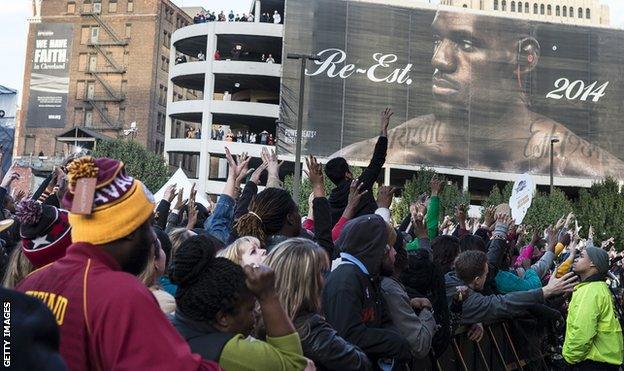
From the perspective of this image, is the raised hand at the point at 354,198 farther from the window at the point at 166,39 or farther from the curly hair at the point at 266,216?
the window at the point at 166,39

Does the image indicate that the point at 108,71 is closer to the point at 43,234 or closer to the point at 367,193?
the point at 367,193

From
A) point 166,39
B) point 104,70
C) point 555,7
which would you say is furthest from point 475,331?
point 555,7

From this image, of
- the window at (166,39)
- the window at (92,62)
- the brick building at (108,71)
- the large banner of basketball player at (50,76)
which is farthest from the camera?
the window at (166,39)

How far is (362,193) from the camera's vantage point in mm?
5246

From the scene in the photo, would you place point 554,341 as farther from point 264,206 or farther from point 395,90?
point 395,90

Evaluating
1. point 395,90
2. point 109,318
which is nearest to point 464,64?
point 395,90

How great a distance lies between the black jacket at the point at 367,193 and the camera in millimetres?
5798

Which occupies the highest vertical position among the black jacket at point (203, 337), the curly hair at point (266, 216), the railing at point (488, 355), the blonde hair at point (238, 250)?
the curly hair at point (266, 216)

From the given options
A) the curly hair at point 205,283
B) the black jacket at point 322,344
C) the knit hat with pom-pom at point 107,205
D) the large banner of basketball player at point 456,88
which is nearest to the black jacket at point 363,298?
the black jacket at point 322,344

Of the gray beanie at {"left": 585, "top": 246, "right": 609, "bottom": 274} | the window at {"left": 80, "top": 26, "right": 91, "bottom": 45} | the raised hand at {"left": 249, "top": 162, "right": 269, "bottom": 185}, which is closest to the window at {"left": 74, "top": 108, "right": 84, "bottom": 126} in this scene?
the window at {"left": 80, "top": 26, "right": 91, "bottom": 45}

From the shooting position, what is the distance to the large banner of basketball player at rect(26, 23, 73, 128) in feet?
246

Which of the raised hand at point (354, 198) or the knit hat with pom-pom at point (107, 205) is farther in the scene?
the raised hand at point (354, 198)

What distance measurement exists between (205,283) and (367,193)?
3.16 metres

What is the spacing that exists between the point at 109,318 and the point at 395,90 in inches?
1951
